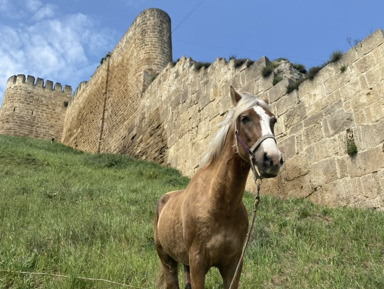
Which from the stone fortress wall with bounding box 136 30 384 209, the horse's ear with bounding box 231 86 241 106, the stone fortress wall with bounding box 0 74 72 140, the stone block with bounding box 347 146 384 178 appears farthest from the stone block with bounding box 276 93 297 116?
the stone fortress wall with bounding box 0 74 72 140

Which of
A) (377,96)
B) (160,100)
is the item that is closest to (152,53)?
(160,100)

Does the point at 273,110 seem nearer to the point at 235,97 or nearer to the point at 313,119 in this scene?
the point at 313,119

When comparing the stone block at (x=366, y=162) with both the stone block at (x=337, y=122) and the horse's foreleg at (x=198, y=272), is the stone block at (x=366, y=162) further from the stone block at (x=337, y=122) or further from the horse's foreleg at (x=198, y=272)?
the horse's foreleg at (x=198, y=272)

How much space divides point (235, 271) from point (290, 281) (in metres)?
1.42

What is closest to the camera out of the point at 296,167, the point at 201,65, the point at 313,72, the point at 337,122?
the point at 337,122

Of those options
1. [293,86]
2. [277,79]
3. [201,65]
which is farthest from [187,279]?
[201,65]

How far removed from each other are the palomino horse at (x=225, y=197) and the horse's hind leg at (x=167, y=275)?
0.48 m

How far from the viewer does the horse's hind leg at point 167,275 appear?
10.3 feet

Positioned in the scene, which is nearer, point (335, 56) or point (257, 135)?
point (257, 135)

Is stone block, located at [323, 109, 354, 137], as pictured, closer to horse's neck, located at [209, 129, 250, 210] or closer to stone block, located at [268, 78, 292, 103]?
stone block, located at [268, 78, 292, 103]

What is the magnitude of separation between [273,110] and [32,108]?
83.6 ft

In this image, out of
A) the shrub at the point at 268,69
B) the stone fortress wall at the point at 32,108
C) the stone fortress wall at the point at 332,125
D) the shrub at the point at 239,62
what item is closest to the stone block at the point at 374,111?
the stone fortress wall at the point at 332,125

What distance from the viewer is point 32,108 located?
94.0 ft

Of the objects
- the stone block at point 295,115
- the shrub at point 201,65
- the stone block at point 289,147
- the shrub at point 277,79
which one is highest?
the shrub at point 201,65
